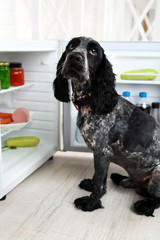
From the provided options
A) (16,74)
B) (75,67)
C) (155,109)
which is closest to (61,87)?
(75,67)

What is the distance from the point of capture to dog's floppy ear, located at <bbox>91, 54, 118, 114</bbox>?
1.45 metres

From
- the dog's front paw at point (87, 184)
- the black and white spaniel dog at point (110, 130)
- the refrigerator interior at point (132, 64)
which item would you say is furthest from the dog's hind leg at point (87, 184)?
the refrigerator interior at point (132, 64)

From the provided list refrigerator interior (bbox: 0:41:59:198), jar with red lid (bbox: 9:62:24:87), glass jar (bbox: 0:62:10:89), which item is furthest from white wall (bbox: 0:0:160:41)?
glass jar (bbox: 0:62:10:89)

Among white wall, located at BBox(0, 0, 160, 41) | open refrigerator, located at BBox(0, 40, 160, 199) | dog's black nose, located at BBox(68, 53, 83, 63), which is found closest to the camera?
dog's black nose, located at BBox(68, 53, 83, 63)

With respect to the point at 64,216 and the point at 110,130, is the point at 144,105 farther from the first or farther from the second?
the point at 64,216

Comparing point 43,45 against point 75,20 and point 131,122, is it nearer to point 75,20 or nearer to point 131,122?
point 131,122

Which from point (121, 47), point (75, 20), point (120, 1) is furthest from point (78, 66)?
point (120, 1)

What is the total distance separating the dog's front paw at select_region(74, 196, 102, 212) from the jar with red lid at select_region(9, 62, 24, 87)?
3.07ft

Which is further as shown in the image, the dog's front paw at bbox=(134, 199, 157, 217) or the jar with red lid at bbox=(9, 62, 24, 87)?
the jar with red lid at bbox=(9, 62, 24, 87)

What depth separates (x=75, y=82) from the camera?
154 centimetres

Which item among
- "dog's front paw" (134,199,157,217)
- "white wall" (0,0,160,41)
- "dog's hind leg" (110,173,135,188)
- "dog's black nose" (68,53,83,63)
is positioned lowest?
"dog's front paw" (134,199,157,217)

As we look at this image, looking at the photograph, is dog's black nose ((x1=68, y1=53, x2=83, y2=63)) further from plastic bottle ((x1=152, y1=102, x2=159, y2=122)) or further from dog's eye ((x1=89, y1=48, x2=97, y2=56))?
plastic bottle ((x1=152, y1=102, x2=159, y2=122))

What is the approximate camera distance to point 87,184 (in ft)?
5.91

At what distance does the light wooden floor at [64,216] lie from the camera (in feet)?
4.44
